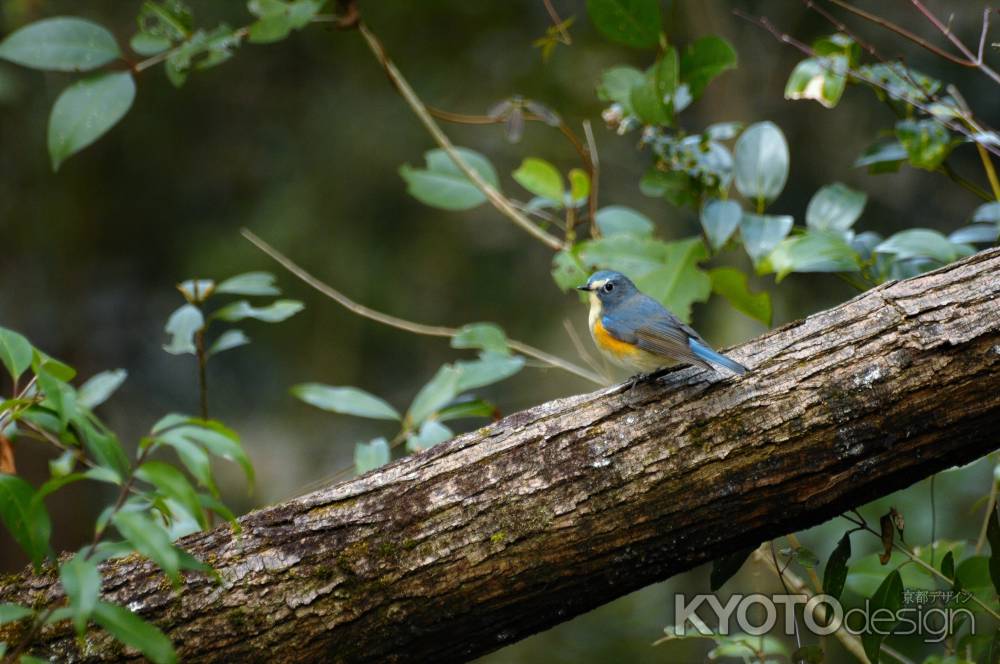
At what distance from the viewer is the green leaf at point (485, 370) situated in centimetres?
291

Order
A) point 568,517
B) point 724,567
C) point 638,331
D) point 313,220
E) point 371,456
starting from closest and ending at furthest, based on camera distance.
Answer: point 568,517, point 724,567, point 638,331, point 371,456, point 313,220

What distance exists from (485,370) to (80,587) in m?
1.81

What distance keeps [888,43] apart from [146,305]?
198 inches

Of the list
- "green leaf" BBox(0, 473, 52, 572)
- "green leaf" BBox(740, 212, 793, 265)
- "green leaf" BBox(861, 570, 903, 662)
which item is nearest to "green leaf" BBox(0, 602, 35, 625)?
"green leaf" BBox(0, 473, 52, 572)

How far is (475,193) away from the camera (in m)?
3.22

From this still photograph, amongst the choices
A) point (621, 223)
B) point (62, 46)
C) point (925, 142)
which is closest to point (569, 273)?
point (621, 223)

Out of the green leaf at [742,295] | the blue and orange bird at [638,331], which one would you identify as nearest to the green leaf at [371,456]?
the blue and orange bird at [638,331]

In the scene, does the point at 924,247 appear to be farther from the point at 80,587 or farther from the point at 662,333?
the point at 80,587

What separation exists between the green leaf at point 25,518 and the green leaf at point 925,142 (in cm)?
252

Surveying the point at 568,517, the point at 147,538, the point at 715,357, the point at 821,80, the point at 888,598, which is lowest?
the point at 888,598

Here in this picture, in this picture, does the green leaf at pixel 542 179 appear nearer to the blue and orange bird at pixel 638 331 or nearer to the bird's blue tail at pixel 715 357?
the blue and orange bird at pixel 638 331

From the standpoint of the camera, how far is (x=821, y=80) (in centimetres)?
283

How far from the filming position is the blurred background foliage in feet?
18.4

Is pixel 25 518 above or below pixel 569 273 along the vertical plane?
above
